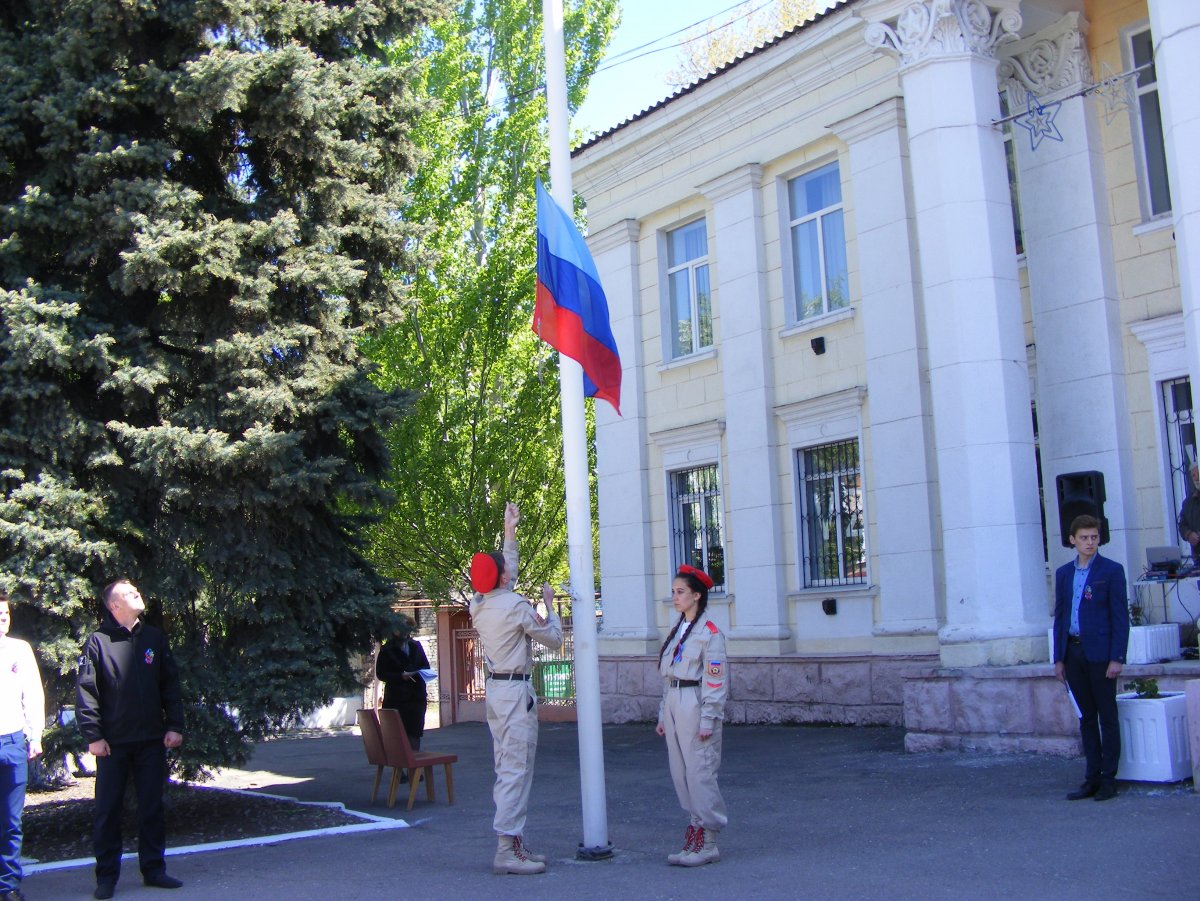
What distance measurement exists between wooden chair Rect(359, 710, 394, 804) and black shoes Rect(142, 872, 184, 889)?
12.6 ft

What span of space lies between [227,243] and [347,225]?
4.33 ft

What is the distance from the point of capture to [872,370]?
54.4 ft

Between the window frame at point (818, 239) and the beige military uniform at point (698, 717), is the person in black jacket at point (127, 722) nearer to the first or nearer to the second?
the beige military uniform at point (698, 717)

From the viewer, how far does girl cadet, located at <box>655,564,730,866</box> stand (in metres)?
7.89

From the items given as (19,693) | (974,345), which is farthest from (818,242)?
(19,693)

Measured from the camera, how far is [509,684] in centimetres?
834

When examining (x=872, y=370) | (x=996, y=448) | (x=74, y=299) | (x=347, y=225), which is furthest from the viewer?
(x=872, y=370)

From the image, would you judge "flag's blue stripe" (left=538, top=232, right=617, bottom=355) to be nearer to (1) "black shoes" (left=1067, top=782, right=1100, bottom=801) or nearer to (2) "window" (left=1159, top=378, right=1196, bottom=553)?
(1) "black shoes" (left=1067, top=782, right=1100, bottom=801)

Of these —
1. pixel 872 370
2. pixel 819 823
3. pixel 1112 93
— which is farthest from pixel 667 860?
pixel 1112 93

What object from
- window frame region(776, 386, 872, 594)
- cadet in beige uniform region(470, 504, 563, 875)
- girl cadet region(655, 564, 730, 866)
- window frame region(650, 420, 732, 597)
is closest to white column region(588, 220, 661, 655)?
window frame region(650, 420, 732, 597)

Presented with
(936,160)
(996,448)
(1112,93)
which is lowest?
(996,448)

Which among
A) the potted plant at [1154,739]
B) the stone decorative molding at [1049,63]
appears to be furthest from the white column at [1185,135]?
the stone decorative molding at [1049,63]

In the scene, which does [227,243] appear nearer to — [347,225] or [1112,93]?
[347,225]

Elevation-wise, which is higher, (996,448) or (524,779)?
(996,448)
